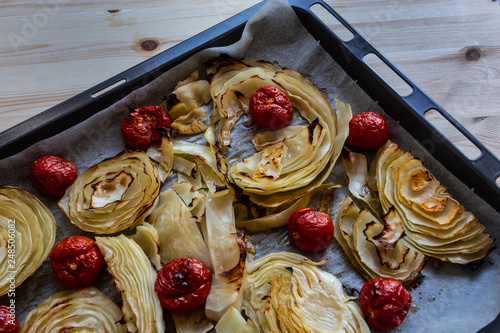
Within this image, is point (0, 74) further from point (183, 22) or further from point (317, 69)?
point (317, 69)

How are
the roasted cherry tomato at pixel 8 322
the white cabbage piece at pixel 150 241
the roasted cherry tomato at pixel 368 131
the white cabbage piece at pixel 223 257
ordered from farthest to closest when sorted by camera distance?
the roasted cherry tomato at pixel 368 131, the white cabbage piece at pixel 150 241, the white cabbage piece at pixel 223 257, the roasted cherry tomato at pixel 8 322

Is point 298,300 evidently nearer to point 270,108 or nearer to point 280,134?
point 280,134

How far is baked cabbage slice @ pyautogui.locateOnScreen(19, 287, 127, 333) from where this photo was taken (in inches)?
103

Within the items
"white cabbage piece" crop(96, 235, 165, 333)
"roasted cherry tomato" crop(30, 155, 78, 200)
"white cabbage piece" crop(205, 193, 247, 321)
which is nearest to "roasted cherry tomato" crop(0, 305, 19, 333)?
"white cabbage piece" crop(96, 235, 165, 333)

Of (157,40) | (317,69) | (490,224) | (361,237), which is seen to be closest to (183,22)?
(157,40)

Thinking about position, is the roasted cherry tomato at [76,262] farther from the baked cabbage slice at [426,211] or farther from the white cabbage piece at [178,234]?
the baked cabbage slice at [426,211]

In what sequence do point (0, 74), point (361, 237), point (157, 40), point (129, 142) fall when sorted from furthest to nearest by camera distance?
point (157, 40), point (0, 74), point (129, 142), point (361, 237)

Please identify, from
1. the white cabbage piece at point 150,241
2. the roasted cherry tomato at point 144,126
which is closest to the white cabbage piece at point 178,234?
the white cabbage piece at point 150,241

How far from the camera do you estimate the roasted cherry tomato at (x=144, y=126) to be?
10.4 feet

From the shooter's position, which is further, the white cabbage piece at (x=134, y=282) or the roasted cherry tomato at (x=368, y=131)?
the roasted cherry tomato at (x=368, y=131)

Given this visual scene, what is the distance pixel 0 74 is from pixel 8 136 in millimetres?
1099

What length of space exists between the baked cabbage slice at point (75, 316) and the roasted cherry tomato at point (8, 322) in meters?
0.05

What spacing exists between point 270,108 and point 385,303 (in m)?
1.37

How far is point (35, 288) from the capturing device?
2.78 metres
